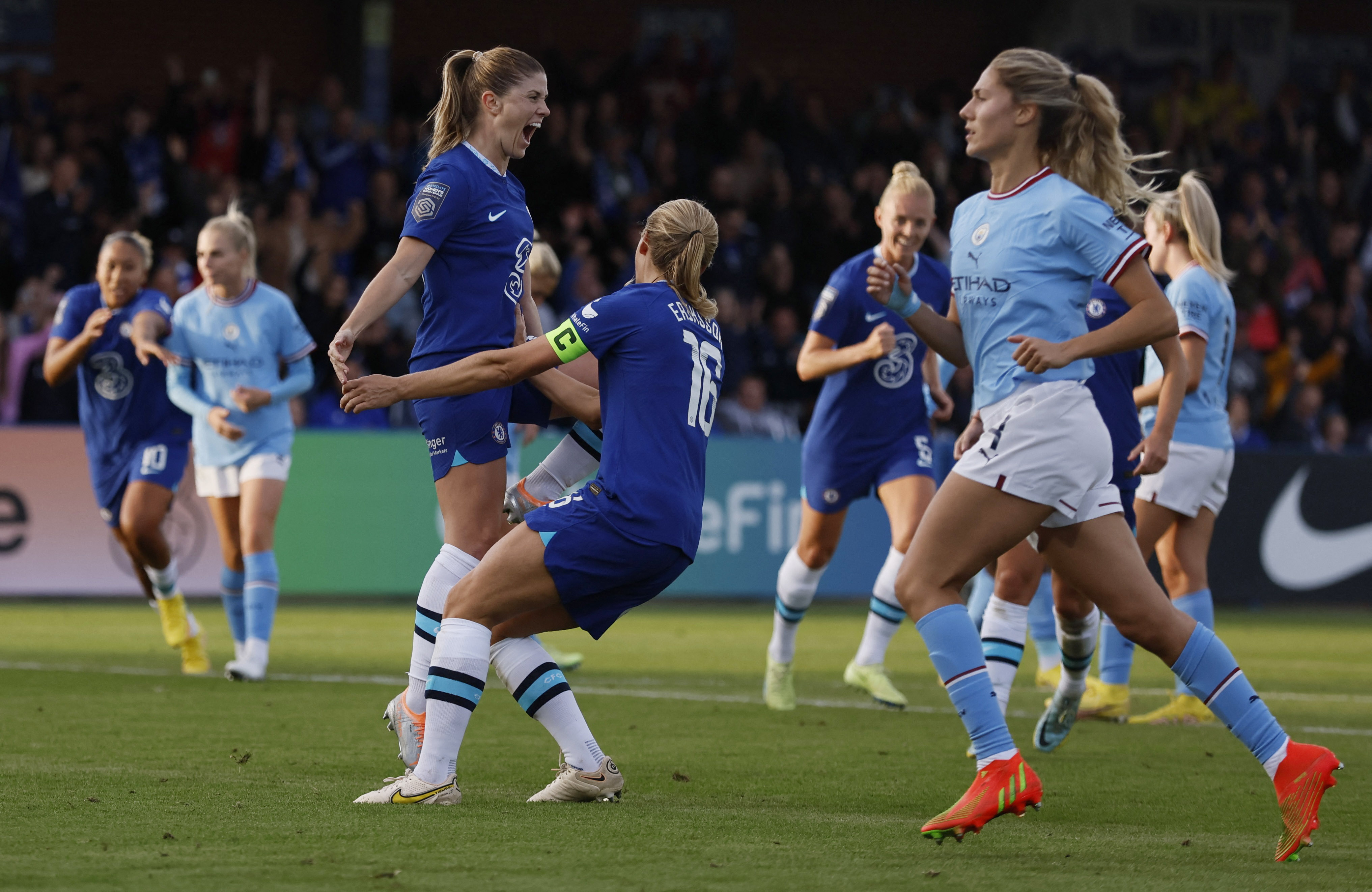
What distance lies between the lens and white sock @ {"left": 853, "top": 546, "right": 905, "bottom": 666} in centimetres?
810

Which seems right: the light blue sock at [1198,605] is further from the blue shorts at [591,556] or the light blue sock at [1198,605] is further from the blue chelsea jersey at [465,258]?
the blue chelsea jersey at [465,258]

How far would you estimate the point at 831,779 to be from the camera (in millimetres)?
5973

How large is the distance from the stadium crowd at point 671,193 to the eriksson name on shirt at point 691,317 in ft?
30.3

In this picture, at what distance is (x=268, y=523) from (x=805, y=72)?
52.9ft

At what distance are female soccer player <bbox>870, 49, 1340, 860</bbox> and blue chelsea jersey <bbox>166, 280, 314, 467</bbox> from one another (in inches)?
187

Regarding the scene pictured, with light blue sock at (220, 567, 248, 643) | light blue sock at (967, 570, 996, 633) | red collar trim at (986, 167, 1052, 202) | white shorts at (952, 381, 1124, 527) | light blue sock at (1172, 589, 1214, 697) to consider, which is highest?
red collar trim at (986, 167, 1052, 202)

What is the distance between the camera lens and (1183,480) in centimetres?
773

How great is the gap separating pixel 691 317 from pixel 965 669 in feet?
4.37

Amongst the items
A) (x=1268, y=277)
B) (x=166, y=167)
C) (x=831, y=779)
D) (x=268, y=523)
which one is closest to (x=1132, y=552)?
(x=831, y=779)

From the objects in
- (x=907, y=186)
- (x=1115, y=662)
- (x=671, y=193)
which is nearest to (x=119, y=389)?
(x=907, y=186)

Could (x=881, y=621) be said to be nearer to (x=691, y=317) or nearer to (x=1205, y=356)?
(x=1205, y=356)

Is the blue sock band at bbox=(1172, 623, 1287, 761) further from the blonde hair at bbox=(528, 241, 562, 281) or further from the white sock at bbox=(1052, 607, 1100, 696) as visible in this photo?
the blonde hair at bbox=(528, 241, 562, 281)

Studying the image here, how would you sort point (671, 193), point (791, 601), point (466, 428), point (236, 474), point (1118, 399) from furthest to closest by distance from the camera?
point (671, 193) → point (236, 474) → point (791, 601) → point (1118, 399) → point (466, 428)

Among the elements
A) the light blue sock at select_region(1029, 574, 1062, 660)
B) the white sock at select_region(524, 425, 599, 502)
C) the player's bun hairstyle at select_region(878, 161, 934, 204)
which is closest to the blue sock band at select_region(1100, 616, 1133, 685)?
the light blue sock at select_region(1029, 574, 1062, 660)
